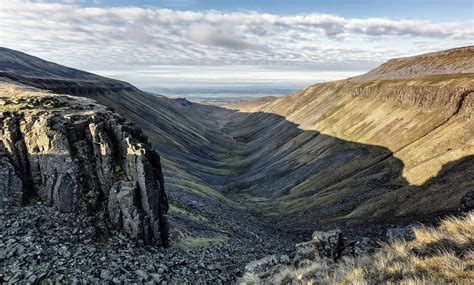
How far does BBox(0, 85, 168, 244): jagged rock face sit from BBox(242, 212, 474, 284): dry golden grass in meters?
15.3

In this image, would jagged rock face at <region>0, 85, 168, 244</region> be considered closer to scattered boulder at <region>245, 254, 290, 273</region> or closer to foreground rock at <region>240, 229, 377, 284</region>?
scattered boulder at <region>245, 254, 290, 273</region>

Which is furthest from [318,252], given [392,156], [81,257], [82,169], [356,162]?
[356,162]

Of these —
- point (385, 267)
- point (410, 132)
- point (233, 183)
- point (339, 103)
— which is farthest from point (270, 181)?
point (385, 267)

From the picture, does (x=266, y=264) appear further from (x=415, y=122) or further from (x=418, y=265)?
(x=415, y=122)

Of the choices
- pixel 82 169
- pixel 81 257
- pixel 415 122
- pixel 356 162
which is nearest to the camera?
pixel 81 257

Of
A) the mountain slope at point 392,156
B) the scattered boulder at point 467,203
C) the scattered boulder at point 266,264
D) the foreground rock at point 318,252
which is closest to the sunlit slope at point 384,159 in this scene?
the mountain slope at point 392,156

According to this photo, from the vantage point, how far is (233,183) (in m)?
93.1

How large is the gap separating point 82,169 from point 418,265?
1046 inches

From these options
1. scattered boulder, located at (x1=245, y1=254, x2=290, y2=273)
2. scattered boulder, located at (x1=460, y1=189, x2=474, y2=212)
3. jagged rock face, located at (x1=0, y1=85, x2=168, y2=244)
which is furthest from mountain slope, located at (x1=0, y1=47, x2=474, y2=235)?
scattered boulder, located at (x1=245, y1=254, x2=290, y2=273)

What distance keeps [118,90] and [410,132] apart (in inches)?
5536

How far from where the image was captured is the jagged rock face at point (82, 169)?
1153 inches

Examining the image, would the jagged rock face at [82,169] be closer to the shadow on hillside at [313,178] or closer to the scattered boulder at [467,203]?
the shadow on hillside at [313,178]

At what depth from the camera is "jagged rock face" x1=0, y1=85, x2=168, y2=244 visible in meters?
29.3

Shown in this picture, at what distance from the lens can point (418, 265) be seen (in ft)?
→ 47.2
